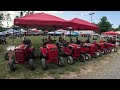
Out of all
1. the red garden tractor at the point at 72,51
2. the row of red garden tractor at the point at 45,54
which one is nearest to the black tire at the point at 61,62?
the row of red garden tractor at the point at 45,54

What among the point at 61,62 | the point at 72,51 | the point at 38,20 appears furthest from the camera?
the point at 72,51

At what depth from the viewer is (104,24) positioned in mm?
62156

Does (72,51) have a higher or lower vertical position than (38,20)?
lower

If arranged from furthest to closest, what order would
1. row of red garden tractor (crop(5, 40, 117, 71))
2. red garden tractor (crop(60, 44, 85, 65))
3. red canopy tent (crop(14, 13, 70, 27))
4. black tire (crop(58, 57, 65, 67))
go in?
1. red garden tractor (crop(60, 44, 85, 65))
2. black tire (crop(58, 57, 65, 67))
3. red canopy tent (crop(14, 13, 70, 27))
4. row of red garden tractor (crop(5, 40, 117, 71))

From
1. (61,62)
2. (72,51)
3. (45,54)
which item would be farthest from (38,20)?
(72,51)

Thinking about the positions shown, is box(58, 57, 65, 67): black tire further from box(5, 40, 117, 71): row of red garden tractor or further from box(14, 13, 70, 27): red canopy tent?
box(14, 13, 70, 27): red canopy tent

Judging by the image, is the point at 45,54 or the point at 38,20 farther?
the point at 45,54

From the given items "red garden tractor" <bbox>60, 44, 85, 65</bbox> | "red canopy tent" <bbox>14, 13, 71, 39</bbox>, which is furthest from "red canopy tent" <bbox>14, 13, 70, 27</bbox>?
"red garden tractor" <bbox>60, 44, 85, 65</bbox>

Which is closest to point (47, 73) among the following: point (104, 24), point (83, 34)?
point (83, 34)

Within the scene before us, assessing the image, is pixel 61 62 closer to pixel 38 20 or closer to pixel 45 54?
pixel 45 54
